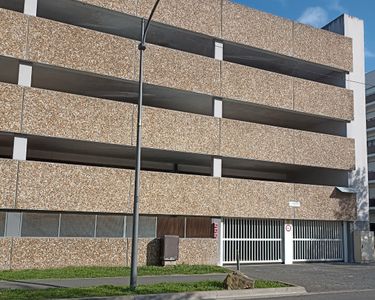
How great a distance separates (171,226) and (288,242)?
732cm

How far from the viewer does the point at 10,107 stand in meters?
18.6

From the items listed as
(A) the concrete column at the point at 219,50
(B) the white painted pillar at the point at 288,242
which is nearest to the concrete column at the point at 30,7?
(A) the concrete column at the point at 219,50

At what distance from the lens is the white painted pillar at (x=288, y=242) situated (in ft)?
83.0

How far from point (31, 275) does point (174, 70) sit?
11.4m

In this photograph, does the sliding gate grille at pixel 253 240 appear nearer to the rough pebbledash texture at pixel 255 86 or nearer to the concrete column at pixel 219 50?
the rough pebbledash texture at pixel 255 86

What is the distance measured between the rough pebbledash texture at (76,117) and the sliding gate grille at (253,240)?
284 inches

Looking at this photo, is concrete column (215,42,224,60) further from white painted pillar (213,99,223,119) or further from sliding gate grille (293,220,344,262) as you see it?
sliding gate grille (293,220,344,262)

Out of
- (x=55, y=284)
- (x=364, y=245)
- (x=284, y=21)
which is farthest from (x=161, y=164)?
Answer: (x=55, y=284)

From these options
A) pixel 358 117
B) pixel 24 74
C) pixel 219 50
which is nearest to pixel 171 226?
pixel 24 74

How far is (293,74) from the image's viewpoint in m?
29.6

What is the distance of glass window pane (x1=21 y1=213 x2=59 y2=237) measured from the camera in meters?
18.7

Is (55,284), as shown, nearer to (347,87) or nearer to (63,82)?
(63,82)

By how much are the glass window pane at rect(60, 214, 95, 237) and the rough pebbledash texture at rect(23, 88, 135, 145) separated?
10.8ft

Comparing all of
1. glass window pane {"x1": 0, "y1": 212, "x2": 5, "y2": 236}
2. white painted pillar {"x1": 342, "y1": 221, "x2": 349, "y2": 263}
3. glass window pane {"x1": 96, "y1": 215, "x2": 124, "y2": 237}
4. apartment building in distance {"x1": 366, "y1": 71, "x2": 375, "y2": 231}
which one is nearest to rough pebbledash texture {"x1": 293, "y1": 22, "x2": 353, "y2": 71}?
white painted pillar {"x1": 342, "y1": 221, "x2": 349, "y2": 263}
